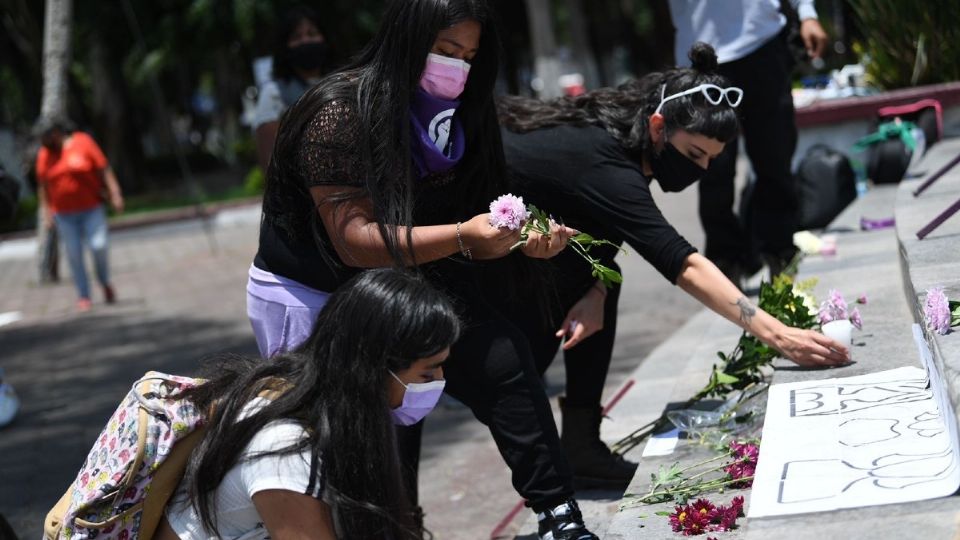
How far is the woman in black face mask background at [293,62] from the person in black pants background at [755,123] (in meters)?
1.62

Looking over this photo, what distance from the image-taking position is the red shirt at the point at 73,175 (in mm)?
10570

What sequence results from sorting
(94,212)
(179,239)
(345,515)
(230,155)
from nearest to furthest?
(345,515), (94,212), (179,239), (230,155)

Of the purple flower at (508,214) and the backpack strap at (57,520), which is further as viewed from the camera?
the purple flower at (508,214)

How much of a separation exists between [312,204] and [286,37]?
2912 mm

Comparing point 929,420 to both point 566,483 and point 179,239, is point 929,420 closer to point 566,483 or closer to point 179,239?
point 566,483

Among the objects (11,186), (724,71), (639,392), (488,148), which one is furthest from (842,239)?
(11,186)

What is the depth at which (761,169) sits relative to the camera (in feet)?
18.6

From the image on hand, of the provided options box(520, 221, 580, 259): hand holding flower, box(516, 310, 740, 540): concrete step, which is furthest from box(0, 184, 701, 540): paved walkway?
box(520, 221, 580, 259): hand holding flower

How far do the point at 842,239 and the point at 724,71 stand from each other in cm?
115

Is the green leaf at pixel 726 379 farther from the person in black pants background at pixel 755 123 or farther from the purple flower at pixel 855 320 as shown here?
the person in black pants background at pixel 755 123

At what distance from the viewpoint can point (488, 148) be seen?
Answer: 336 centimetres

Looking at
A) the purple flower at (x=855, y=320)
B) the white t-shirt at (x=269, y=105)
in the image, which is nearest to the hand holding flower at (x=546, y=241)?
the purple flower at (x=855, y=320)

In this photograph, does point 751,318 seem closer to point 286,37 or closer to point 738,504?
point 738,504

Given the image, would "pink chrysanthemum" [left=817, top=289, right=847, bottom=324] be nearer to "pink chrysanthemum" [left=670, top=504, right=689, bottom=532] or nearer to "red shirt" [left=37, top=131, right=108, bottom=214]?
"pink chrysanthemum" [left=670, top=504, right=689, bottom=532]
